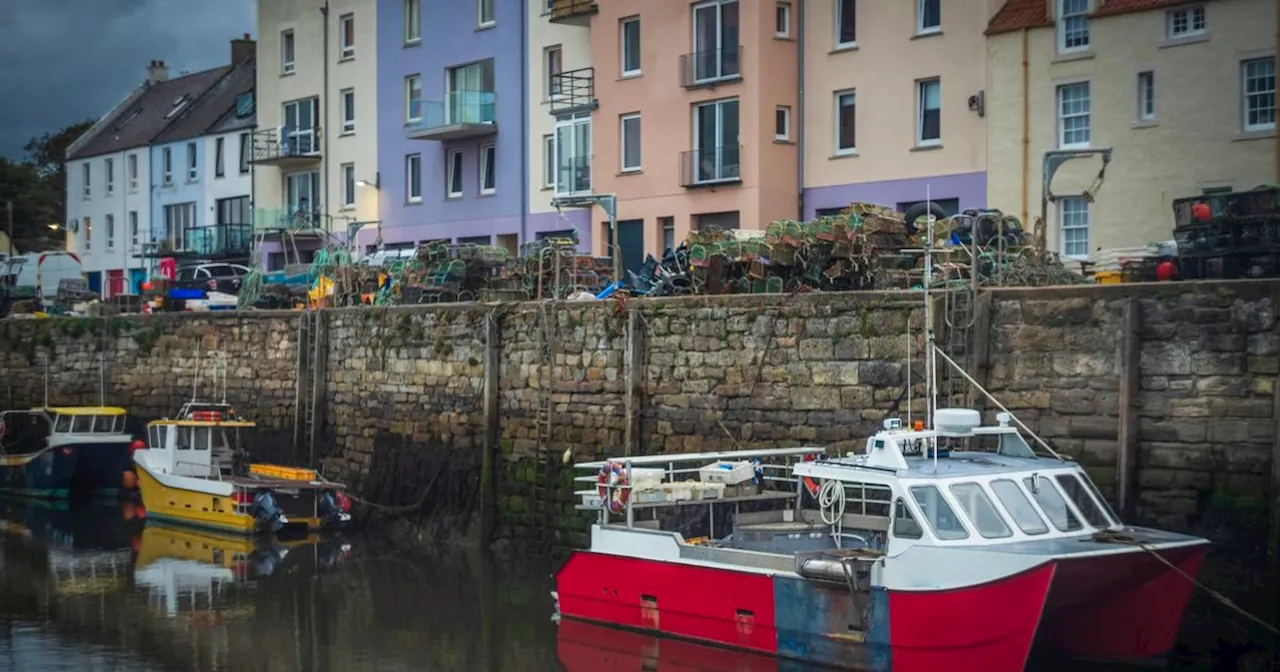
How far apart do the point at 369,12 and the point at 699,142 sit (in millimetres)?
11779

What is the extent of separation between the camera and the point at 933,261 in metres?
18.0

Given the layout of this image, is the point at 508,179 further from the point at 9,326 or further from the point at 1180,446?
the point at 1180,446

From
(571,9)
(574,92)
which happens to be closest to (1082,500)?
(574,92)

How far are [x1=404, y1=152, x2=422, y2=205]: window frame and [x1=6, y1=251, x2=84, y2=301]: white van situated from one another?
12.2 meters

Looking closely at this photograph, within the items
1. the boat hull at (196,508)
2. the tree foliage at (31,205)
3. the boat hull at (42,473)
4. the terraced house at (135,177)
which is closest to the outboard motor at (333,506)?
the boat hull at (196,508)

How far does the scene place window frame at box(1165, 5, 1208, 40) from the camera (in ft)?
78.3

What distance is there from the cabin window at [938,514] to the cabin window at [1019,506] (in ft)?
1.31

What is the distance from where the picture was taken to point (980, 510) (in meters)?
12.6

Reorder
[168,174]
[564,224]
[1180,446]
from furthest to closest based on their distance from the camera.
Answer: [168,174] < [564,224] < [1180,446]

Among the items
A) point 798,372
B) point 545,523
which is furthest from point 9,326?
point 798,372

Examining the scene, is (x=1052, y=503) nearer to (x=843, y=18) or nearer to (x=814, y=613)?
(x=814, y=613)

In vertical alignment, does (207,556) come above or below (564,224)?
below

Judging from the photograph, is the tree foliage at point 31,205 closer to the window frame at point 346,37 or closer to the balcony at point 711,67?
the window frame at point 346,37

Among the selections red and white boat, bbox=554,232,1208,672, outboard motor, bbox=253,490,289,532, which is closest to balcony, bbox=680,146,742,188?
outboard motor, bbox=253,490,289,532
